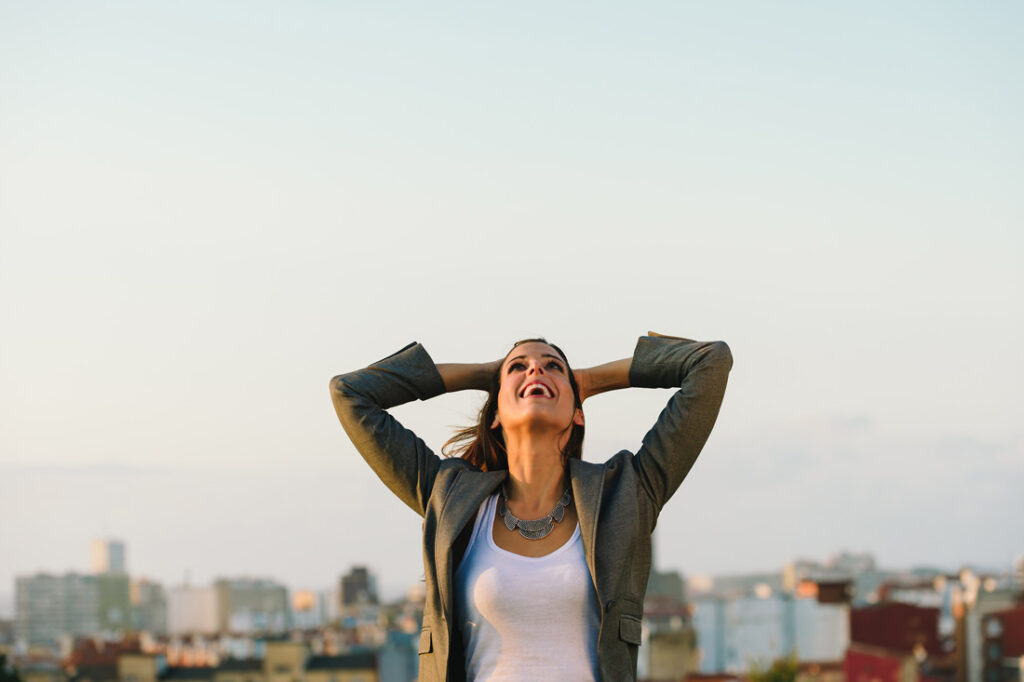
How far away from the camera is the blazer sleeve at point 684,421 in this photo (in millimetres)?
3852

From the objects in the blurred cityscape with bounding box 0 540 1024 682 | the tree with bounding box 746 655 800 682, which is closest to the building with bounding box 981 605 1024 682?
the blurred cityscape with bounding box 0 540 1024 682

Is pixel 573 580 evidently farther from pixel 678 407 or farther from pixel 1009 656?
pixel 1009 656

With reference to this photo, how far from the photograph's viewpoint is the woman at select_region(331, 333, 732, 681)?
3635 millimetres

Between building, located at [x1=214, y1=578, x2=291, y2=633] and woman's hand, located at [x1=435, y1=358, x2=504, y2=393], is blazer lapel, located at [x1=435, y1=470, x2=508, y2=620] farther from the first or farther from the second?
building, located at [x1=214, y1=578, x2=291, y2=633]

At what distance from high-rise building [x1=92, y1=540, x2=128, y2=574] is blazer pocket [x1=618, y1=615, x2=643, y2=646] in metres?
178

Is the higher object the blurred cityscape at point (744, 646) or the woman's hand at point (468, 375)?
the woman's hand at point (468, 375)

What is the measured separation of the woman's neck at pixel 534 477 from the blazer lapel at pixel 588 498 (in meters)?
0.05

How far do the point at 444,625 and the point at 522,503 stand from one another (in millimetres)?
352

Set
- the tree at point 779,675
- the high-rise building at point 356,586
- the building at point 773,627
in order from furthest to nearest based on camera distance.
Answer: the high-rise building at point 356,586 < the building at point 773,627 < the tree at point 779,675

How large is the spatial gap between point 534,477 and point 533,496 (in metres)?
0.05

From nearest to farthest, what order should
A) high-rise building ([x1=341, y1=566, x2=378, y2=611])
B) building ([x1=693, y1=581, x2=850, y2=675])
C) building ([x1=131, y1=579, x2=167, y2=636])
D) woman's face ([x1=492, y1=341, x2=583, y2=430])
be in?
1. woman's face ([x1=492, y1=341, x2=583, y2=430])
2. building ([x1=693, y1=581, x2=850, y2=675])
3. high-rise building ([x1=341, y1=566, x2=378, y2=611])
4. building ([x1=131, y1=579, x2=167, y2=636])

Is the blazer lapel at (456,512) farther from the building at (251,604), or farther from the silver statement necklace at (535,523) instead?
the building at (251,604)

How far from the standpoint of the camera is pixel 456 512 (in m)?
3.79

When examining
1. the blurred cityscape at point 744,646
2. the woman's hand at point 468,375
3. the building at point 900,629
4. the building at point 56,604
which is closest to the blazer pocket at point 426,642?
the woman's hand at point 468,375
